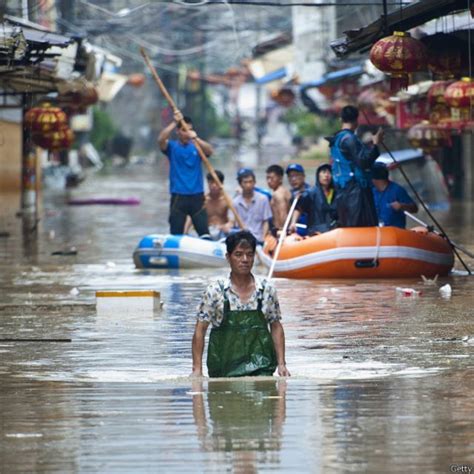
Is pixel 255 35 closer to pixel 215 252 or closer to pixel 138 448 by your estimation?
pixel 215 252

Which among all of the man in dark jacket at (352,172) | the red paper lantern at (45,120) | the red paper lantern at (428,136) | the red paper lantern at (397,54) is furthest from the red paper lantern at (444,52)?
the red paper lantern at (428,136)

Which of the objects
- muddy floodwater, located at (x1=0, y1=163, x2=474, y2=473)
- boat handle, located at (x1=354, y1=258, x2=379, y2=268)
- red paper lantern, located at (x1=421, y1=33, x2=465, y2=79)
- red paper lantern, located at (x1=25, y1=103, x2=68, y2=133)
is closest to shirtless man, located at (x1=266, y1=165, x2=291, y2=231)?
muddy floodwater, located at (x1=0, y1=163, x2=474, y2=473)

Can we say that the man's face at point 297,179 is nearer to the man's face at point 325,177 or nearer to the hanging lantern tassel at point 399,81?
the man's face at point 325,177

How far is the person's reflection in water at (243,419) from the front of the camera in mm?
8117

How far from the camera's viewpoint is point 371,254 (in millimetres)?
18062

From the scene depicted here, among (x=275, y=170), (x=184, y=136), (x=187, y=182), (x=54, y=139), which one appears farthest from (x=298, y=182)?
(x=54, y=139)

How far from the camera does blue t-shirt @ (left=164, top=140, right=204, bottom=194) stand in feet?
71.2

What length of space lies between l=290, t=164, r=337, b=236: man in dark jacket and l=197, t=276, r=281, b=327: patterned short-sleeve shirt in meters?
9.09

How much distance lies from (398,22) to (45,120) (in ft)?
33.9

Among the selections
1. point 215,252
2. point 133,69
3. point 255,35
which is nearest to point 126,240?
point 215,252

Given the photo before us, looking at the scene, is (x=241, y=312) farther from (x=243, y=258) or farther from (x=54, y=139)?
(x=54, y=139)

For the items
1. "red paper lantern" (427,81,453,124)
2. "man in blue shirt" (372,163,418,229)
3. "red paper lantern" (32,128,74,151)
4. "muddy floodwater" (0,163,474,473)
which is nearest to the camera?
"muddy floodwater" (0,163,474,473)

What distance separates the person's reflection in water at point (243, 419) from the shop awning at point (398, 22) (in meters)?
7.01

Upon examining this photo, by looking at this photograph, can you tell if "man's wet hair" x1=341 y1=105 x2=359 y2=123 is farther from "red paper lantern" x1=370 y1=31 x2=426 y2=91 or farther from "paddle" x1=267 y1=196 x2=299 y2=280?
"paddle" x1=267 y1=196 x2=299 y2=280
